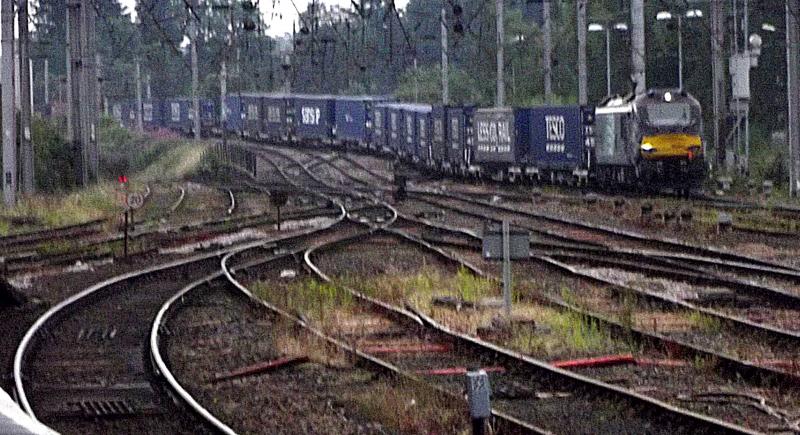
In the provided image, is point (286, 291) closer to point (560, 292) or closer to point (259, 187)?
point (560, 292)

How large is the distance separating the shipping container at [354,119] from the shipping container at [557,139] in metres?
20.5

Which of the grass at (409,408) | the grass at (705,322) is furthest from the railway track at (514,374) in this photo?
the grass at (705,322)

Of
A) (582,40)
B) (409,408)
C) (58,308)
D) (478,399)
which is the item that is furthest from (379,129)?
(478,399)

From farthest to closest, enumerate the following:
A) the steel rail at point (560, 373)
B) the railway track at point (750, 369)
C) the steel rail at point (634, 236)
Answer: the steel rail at point (634, 236) → the railway track at point (750, 369) → the steel rail at point (560, 373)

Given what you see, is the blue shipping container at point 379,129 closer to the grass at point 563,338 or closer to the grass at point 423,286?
the grass at point 423,286

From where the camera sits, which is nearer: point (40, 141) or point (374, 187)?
point (40, 141)

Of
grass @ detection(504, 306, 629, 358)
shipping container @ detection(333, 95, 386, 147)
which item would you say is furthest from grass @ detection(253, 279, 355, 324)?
shipping container @ detection(333, 95, 386, 147)

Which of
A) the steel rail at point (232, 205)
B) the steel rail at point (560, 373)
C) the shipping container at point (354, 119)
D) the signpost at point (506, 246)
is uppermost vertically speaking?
the shipping container at point (354, 119)

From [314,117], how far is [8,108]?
39251 mm

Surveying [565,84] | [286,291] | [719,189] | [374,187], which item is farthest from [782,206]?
[565,84]

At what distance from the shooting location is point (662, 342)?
13.8 m

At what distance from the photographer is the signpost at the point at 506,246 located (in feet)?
52.9

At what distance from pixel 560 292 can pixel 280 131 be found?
2398 inches

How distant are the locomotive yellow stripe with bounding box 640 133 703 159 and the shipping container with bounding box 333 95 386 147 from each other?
96.5ft
